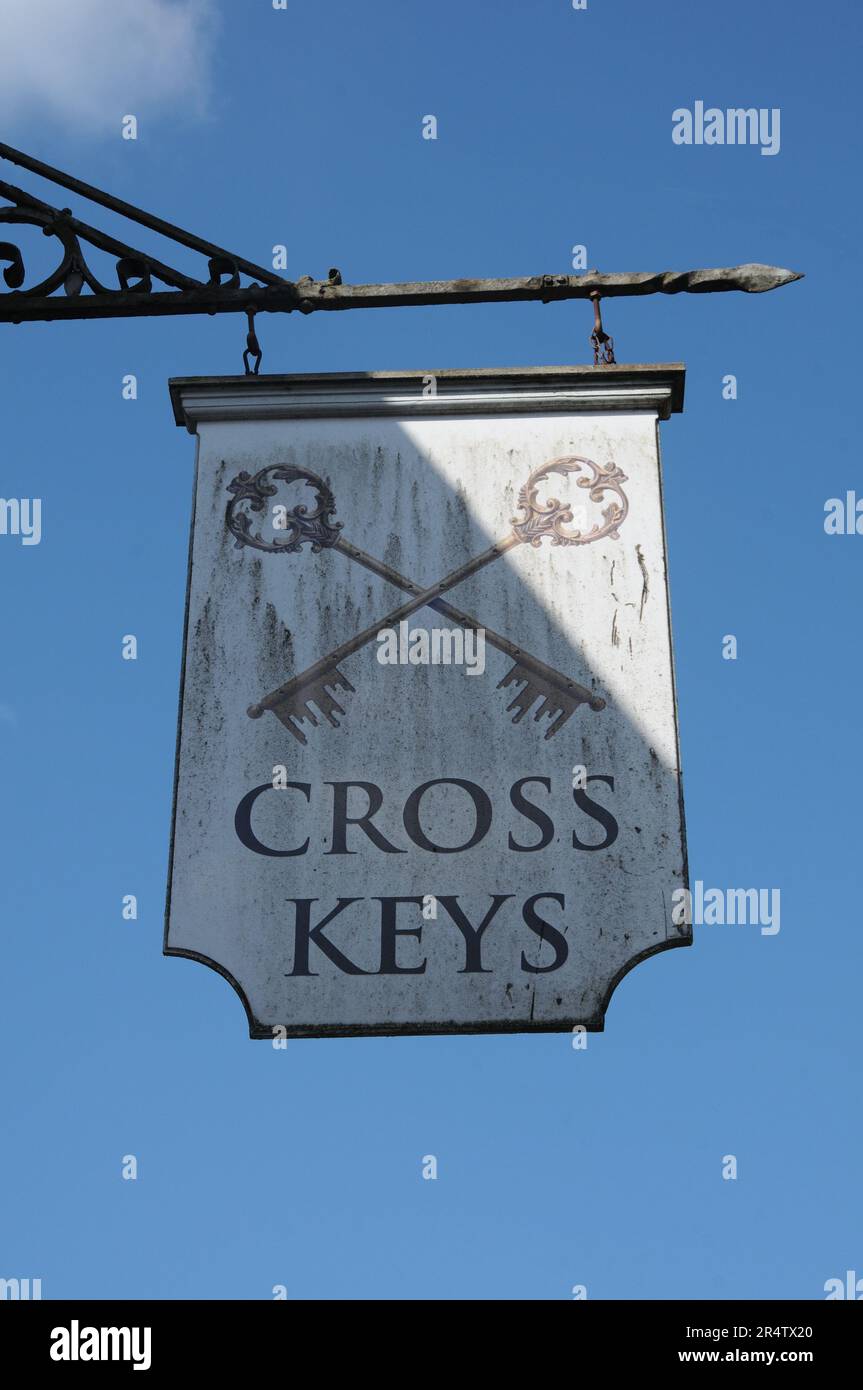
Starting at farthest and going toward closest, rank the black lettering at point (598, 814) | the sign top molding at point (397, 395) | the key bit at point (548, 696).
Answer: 1. the sign top molding at point (397, 395)
2. the key bit at point (548, 696)
3. the black lettering at point (598, 814)

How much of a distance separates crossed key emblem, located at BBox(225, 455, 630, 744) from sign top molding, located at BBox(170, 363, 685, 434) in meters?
0.21

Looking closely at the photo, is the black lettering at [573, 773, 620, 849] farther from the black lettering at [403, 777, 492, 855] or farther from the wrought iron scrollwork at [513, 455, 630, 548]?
the wrought iron scrollwork at [513, 455, 630, 548]

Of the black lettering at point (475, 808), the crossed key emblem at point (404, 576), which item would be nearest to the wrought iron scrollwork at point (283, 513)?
the crossed key emblem at point (404, 576)

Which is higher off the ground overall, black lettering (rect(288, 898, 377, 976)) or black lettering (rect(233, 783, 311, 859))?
black lettering (rect(233, 783, 311, 859))

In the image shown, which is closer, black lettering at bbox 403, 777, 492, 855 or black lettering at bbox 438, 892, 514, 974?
black lettering at bbox 438, 892, 514, 974

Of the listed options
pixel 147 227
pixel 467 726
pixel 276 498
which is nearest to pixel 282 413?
pixel 276 498

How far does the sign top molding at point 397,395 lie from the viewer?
23.9 feet

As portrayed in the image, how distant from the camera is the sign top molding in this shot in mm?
7289

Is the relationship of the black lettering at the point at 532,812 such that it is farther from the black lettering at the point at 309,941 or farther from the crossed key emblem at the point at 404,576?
the black lettering at the point at 309,941

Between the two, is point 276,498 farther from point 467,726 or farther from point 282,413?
point 467,726

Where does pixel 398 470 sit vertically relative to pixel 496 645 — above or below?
above

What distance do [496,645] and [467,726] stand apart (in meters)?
0.28

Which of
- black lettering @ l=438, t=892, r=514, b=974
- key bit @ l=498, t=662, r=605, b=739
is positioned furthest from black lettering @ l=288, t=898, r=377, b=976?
key bit @ l=498, t=662, r=605, b=739

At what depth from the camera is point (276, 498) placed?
7.20 meters
